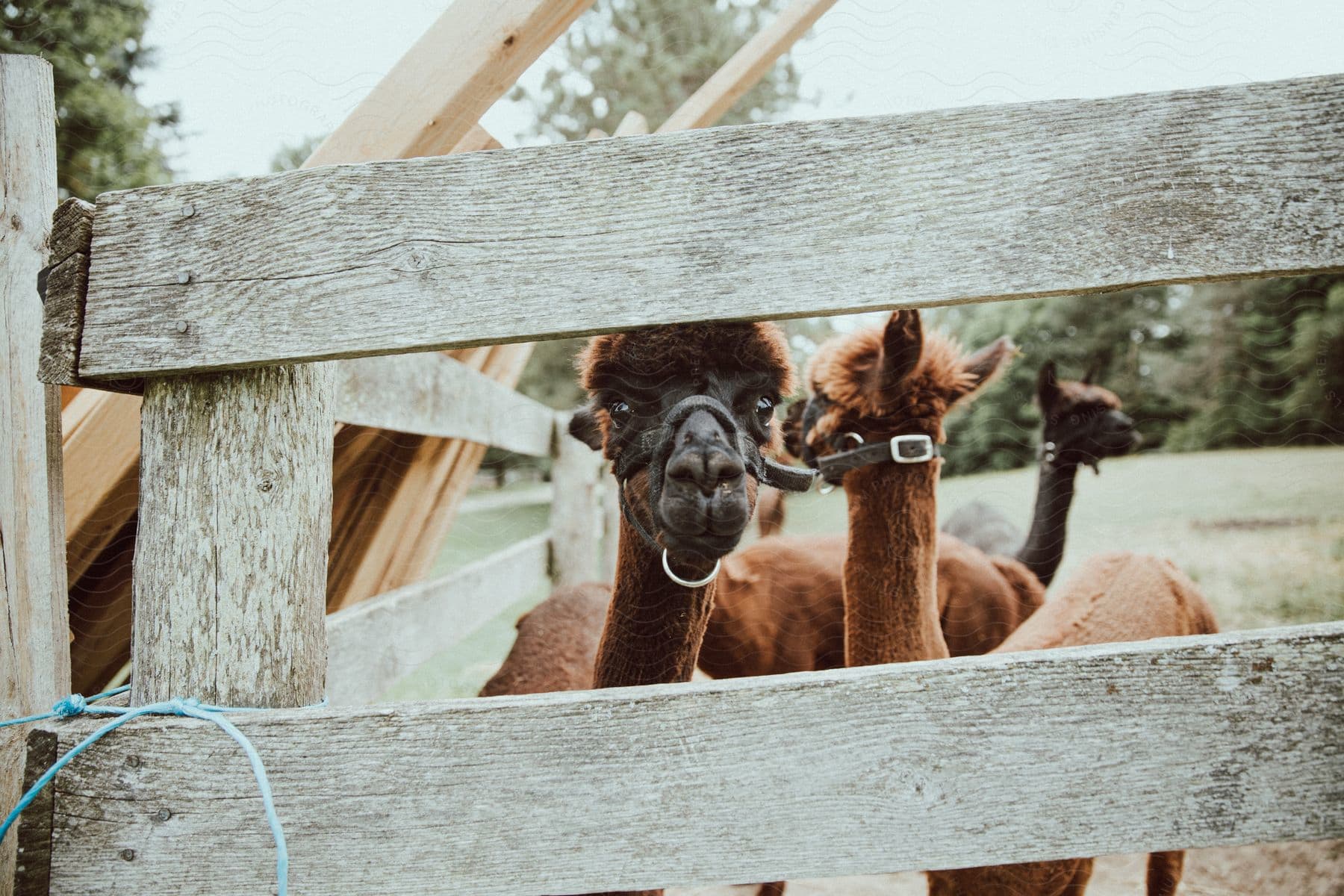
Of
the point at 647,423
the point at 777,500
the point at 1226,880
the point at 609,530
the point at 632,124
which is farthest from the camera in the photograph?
the point at 609,530

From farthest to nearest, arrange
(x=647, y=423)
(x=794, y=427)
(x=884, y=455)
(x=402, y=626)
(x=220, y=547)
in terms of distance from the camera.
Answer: (x=794, y=427) → (x=402, y=626) → (x=884, y=455) → (x=647, y=423) → (x=220, y=547)

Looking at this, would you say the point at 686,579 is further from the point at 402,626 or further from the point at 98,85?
the point at 98,85

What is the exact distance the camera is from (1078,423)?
4.29 metres

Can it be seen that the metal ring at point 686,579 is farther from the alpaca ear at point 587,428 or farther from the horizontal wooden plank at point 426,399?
the horizontal wooden plank at point 426,399

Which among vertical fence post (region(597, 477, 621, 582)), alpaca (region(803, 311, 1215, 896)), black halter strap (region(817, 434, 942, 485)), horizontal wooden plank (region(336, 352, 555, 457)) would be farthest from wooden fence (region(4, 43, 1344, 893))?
vertical fence post (region(597, 477, 621, 582))

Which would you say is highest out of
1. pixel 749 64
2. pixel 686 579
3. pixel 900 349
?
pixel 749 64

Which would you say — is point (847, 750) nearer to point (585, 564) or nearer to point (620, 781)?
point (620, 781)

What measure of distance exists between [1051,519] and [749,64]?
3.11 meters

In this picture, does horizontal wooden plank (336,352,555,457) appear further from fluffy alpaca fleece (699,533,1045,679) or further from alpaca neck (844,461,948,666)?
alpaca neck (844,461,948,666)

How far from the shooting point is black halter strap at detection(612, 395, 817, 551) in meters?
1.32

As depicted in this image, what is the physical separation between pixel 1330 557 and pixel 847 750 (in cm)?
425

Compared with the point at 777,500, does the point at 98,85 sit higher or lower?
higher

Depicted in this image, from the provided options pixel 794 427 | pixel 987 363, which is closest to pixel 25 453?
pixel 794 427

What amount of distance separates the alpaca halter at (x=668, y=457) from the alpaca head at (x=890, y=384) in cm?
86
